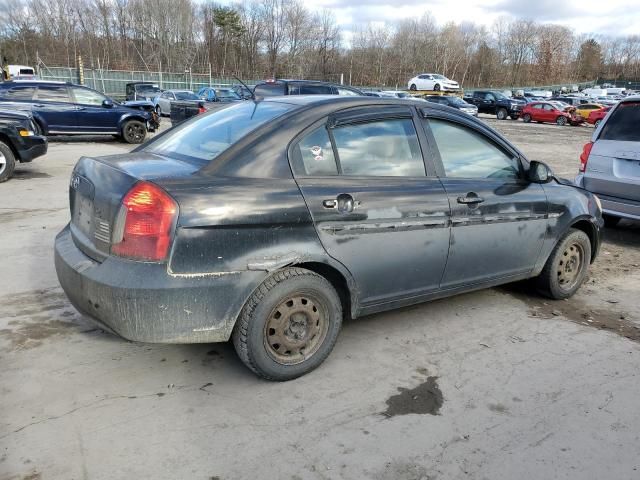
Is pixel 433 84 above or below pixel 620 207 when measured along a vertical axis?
above

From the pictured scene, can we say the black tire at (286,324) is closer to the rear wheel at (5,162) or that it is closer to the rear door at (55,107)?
the rear wheel at (5,162)

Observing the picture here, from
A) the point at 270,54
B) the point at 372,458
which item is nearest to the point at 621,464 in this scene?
the point at 372,458

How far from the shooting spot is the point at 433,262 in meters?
3.65

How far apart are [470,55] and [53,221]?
9535cm

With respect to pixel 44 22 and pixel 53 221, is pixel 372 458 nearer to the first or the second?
pixel 53 221

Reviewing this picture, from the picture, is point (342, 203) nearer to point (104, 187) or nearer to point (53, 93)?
point (104, 187)

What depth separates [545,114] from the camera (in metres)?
34.4

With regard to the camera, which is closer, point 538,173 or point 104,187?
point 104,187

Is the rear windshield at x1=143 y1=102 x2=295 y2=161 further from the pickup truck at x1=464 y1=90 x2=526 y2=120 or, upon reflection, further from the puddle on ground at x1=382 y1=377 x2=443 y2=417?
the pickup truck at x1=464 y1=90 x2=526 y2=120

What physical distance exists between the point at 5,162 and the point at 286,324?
8028mm

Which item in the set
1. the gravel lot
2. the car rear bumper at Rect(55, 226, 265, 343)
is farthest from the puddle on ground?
the car rear bumper at Rect(55, 226, 265, 343)

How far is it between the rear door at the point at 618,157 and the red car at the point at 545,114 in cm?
3009

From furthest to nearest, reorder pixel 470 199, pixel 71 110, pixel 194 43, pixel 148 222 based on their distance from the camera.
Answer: pixel 194 43
pixel 71 110
pixel 470 199
pixel 148 222

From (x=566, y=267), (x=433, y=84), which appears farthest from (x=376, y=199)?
(x=433, y=84)
